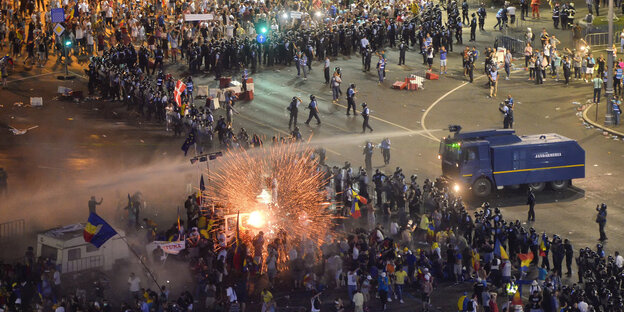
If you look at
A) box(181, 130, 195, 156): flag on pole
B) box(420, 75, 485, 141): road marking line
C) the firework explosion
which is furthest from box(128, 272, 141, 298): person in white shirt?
Answer: box(420, 75, 485, 141): road marking line

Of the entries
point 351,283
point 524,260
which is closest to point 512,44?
point 524,260

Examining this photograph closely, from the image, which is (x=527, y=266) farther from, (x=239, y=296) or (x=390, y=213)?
(x=239, y=296)

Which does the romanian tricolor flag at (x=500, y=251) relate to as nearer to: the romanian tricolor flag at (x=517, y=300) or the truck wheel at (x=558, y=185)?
the romanian tricolor flag at (x=517, y=300)

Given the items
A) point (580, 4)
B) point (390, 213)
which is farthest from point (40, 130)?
point (580, 4)

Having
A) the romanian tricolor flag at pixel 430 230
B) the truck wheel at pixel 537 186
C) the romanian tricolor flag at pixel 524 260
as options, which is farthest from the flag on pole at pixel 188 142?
the romanian tricolor flag at pixel 524 260

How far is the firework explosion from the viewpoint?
3691 centimetres

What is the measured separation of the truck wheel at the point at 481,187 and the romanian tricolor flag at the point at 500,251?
22.5 ft

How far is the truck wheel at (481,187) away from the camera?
41.7 m

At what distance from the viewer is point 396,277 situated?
32.4 m

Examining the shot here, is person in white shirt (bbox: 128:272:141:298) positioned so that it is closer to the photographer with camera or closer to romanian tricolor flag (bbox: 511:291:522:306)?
romanian tricolor flag (bbox: 511:291:522:306)

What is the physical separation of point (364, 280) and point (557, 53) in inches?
1269

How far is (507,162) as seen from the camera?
41781 millimetres

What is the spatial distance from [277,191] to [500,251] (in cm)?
897

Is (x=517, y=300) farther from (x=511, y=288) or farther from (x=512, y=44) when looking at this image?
(x=512, y=44)
